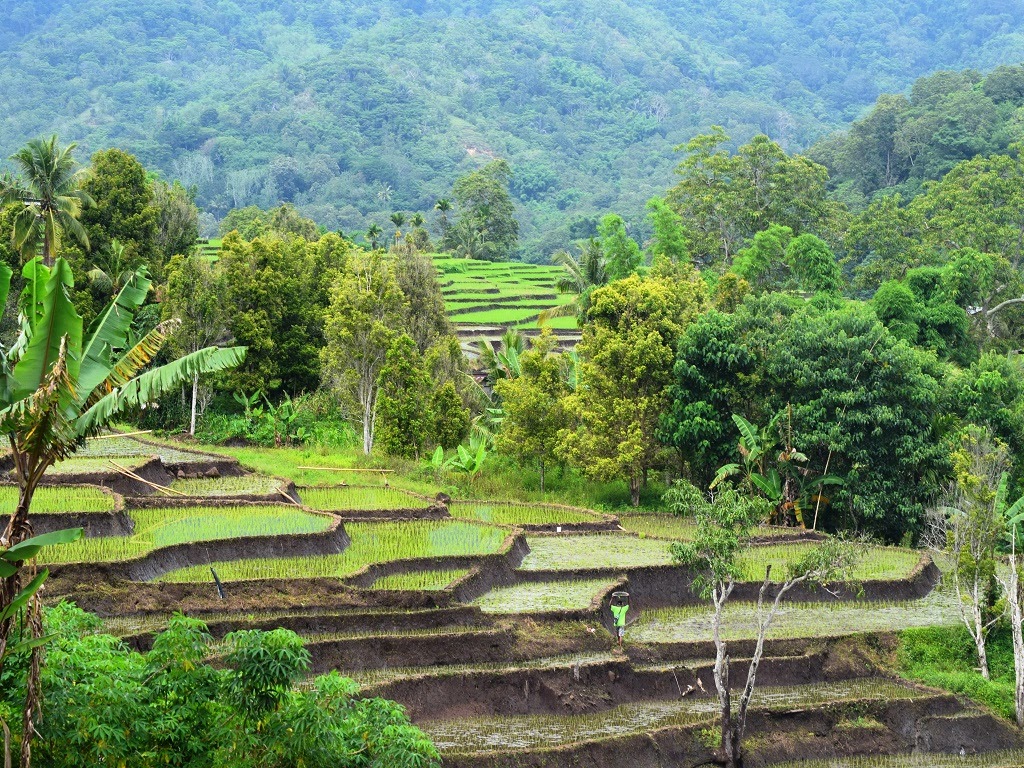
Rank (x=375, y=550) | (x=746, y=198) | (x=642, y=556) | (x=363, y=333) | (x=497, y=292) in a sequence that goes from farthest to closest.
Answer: (x=497, y=292)
(x=746, y=198)
(x=363, y=333)
(x=642, y=556)
(x=375, y=550)

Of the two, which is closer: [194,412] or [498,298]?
[194,412]

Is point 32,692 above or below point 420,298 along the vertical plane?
below

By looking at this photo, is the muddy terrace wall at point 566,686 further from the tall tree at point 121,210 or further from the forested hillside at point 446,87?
the forested hillside at point 446,87

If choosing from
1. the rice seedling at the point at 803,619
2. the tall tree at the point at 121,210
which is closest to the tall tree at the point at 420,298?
the tall tree at the point at 121,210

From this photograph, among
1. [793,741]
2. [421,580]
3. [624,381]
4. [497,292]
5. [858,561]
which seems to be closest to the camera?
[793,741]

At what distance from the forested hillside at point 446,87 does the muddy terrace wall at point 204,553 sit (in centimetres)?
6989

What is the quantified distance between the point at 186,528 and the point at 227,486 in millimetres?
4291

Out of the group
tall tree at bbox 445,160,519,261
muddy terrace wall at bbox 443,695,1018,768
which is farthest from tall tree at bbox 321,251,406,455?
tall tree at bbox 445,160,519,261

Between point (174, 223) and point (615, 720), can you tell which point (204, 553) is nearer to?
point (615, 720)

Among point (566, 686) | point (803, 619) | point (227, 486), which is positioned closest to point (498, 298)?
point (227, 486)

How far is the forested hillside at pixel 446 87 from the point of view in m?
111

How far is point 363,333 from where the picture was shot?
34.3 meters

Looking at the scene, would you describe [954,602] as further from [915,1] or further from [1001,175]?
[915,1]

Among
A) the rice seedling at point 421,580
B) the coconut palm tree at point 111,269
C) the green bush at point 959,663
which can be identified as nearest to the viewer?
the green bush at point 959,663
